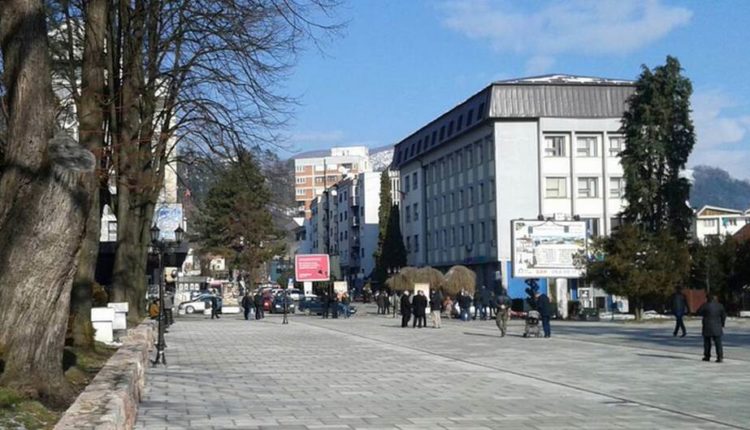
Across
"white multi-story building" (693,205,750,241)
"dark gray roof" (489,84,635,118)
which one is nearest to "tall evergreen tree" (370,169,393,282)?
"dark gray roof" (489,84,635,118)

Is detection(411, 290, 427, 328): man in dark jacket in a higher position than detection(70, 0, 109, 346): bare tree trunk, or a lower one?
lower

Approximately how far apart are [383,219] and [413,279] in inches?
1625

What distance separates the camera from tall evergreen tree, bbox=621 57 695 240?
62344 mm

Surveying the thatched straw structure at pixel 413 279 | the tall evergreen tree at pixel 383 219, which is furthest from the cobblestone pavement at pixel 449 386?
the tall evergreen tree at pixel 383 219

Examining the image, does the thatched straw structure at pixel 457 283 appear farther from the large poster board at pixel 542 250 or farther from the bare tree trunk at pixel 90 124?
the bare tree trunk at pixel 90 124

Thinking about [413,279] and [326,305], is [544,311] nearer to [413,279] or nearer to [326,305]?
[326,305]

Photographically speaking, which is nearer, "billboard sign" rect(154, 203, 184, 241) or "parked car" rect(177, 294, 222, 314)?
"billboard sign" rect(154, 203, 184, 241)

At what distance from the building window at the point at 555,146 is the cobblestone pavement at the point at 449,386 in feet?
141

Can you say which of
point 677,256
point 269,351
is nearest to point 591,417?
point 269,351

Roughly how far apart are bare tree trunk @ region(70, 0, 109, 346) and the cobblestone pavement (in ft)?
6.00

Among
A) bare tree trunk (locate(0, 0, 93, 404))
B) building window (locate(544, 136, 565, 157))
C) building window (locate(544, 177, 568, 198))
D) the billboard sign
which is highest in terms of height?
building window (locate(544, 136, 565, 157))

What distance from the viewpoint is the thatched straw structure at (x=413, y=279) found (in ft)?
222

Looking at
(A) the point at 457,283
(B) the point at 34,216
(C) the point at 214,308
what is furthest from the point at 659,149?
(B) the point at 34,216

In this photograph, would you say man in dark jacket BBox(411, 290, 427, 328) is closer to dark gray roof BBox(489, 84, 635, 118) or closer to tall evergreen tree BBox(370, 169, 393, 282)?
dark gray roof BBox(489, 84, 635, 118)
